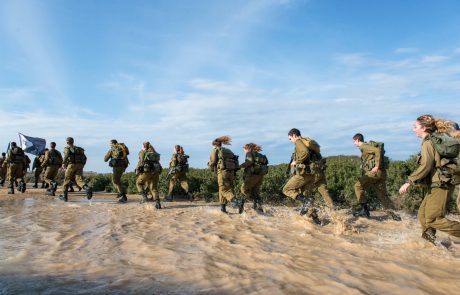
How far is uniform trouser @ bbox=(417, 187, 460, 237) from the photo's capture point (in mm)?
5566

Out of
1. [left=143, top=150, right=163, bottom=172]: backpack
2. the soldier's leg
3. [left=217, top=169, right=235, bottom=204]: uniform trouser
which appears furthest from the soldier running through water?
the soldier's leg

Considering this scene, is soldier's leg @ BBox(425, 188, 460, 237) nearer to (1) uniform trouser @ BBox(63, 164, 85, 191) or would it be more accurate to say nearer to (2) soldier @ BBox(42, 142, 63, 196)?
(1) uniform trouser @ BBox(63, 164, 85, 191)

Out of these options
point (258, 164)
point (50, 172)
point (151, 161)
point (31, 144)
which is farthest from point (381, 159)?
point (31, 144)

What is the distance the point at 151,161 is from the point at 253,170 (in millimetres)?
2918

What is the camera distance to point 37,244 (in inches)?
258

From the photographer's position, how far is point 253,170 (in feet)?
35.7

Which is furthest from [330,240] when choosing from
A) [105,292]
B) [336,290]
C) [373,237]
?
[105,292]

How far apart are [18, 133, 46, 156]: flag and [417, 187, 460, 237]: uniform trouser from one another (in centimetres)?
1957

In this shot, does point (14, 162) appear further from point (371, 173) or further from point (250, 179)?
point (371, 173)

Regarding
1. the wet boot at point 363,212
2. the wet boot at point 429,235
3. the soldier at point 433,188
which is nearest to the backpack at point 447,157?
the soldier at point 433,188

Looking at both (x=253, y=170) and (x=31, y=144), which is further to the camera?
(x=31, y=144)

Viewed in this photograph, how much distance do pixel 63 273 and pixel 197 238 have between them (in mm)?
2664

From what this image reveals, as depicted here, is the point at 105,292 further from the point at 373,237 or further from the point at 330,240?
the point at 373,237

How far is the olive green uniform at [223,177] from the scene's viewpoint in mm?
10346
